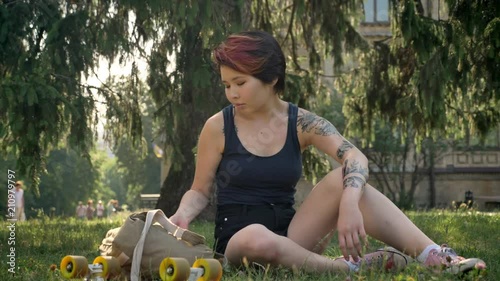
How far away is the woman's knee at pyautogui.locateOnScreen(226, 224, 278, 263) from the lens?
163 inches

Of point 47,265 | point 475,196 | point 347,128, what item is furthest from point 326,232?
point 475,196

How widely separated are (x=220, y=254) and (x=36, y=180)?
21.8 ft

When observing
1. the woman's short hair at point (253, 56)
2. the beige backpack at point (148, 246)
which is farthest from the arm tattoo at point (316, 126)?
the beige backpack at point (148, 246)

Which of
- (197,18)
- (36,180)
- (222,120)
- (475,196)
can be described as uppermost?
(197,18)

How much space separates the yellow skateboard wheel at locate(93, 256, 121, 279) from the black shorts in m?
0.75

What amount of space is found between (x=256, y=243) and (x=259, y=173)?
1.49 feet

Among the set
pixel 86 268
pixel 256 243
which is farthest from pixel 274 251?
pixel 86 268

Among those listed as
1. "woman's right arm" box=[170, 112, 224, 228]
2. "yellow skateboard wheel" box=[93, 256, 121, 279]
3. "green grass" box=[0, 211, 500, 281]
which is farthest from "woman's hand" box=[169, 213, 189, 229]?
"yellow skateboard wheel" box=[93, 256, 121, 279]

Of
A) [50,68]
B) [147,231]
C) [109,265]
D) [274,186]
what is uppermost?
[50,68]

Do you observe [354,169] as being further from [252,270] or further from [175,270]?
[175,270]

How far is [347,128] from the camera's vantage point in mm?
15109

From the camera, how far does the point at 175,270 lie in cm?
333

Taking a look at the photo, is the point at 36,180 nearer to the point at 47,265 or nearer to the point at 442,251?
the point at 47,265

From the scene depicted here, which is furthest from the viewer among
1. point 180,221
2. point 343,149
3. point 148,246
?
point 343,149
